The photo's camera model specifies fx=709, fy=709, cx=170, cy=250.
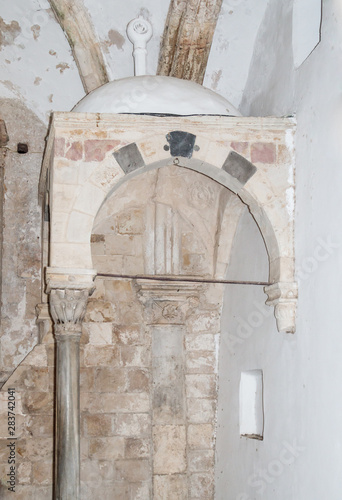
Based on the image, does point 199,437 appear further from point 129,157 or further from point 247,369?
point 129,157

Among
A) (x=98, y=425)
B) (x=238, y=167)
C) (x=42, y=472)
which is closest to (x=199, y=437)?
(x=98, y=425)

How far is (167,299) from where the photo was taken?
7410mm

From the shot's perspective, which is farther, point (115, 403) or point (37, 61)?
point (37, 61)

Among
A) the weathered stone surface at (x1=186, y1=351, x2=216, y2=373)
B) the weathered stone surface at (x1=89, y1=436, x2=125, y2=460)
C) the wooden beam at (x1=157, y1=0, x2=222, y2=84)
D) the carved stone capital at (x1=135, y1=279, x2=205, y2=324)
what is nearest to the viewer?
the wooden beam at (x1=157, y1=0, x2=222, y2=84)

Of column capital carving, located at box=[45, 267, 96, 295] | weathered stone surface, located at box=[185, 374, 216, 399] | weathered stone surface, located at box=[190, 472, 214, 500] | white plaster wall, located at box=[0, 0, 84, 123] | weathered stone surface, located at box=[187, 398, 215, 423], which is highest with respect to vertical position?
white plaster wall, located at box=[0, 0, 84, 123]

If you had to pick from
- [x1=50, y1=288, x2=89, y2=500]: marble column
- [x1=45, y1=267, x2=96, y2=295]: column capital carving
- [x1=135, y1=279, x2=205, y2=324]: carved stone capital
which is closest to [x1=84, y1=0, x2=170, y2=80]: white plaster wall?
[x1=135, y1=279, x2=205, y2=324]: carved stone capital

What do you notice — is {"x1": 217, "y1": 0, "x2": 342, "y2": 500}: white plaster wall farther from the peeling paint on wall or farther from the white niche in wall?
the peeling paint on wall

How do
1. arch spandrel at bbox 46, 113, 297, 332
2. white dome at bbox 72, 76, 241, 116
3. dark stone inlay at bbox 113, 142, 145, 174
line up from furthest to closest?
white dome at bbox 72, 76, 241, 116 → dark stone inlay at bbox 113, 142, 145, 174 → arch spandrel at bbox 46, 113, 297, 332

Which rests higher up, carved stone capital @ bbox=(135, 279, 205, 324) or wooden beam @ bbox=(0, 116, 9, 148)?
wooden beam @ bbox=(0, 116, 9, 148)

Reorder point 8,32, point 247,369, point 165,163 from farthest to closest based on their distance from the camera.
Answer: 1. point 8,32
2. point 247,369
3. point 165,163

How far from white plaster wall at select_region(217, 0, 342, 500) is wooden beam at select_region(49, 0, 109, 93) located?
1980 millimetres

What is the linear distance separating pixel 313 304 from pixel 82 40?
376 cm

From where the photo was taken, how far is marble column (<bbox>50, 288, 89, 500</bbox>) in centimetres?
545

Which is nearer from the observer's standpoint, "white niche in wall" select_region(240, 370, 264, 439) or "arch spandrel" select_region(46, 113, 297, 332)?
"arch spandrel" select_region(46, 113, 297, 332)
